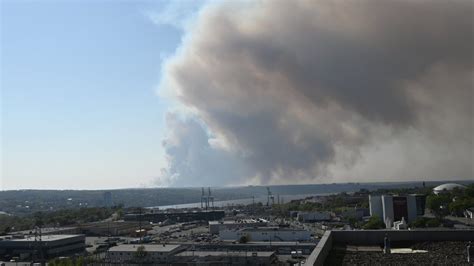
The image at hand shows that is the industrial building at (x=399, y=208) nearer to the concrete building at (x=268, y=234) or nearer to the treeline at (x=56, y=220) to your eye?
the concrete building at (x=268, y=234)

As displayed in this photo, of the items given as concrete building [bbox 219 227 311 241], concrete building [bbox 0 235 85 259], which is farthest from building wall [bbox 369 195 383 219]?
concrete building [bbox 0 235 85 259]

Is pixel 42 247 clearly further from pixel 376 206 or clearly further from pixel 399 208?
pixel 376 206

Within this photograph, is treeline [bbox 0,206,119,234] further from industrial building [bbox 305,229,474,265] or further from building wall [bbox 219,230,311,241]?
industrial building [bbox 305,229,474,265]

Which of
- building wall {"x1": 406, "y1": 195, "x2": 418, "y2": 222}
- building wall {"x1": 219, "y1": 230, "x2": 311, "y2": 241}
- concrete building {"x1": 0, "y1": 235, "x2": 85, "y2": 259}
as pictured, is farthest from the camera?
building wall {"x1": 406, "y1": 195, "x2": 418, "y2": 222}

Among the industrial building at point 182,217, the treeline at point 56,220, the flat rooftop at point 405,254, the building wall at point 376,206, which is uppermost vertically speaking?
the flat rooftop at point 405,254

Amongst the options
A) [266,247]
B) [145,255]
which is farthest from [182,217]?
[145,255]

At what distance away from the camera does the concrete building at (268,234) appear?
40531mm

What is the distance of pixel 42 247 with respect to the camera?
37250 mm

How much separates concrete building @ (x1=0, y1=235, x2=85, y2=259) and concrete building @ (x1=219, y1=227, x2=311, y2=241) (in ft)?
40.7

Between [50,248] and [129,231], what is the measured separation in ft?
59.2

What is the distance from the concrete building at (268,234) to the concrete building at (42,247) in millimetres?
12419

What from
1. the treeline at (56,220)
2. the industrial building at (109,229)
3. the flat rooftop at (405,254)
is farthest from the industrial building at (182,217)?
the flat rooftop at (405,254)

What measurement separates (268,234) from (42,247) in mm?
18099

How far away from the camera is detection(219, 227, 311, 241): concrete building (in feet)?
133
